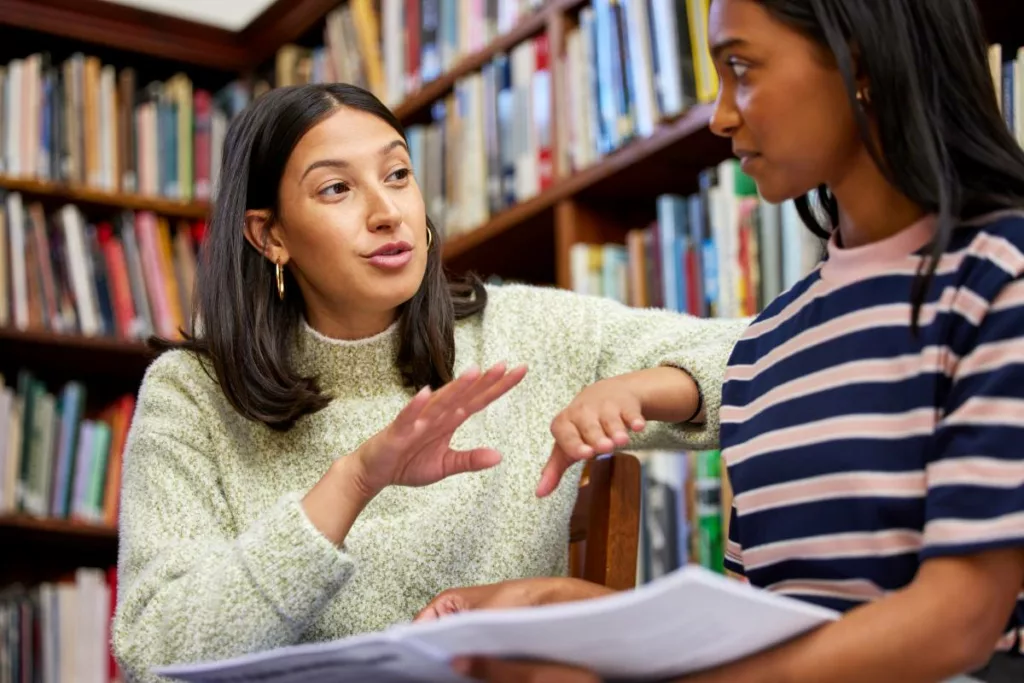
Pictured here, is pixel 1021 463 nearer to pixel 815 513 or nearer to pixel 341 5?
pixel 815 513

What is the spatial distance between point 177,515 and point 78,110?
217 cm

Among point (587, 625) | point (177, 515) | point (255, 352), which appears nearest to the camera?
point (587, 625)

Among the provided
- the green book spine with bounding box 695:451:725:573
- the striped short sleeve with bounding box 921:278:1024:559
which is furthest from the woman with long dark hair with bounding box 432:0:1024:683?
the green book spine with bounding box 695:451:725:573

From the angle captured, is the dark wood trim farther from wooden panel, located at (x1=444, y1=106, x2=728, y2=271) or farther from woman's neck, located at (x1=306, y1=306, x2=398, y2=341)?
woman's neck, located at (x1=306, y1=306, x2=398, y2=341)

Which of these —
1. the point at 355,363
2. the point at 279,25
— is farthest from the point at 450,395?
the point at 279,25

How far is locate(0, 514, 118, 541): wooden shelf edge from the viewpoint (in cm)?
290

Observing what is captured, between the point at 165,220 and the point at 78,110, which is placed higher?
the point at 78,110

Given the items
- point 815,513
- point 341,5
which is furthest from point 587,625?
point 341,5

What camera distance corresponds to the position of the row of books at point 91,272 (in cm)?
297

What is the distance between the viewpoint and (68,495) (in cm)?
299

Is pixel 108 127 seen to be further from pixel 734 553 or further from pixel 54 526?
pixel 734 553

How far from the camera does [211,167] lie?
3375mm

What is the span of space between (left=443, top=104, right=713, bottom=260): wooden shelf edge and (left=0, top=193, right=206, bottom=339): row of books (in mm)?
724

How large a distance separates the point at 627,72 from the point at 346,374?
1.02 m
